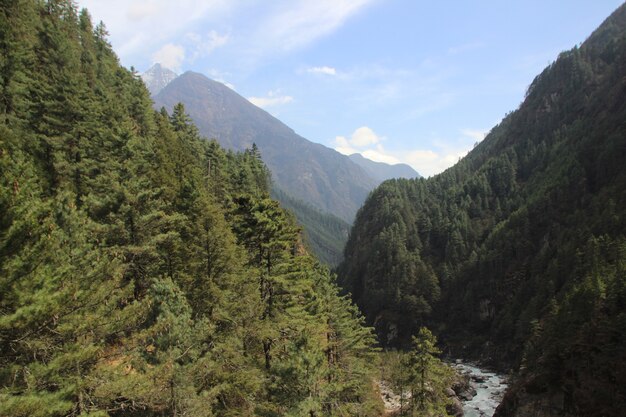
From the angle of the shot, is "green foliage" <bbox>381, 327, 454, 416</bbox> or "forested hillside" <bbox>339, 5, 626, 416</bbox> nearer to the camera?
"green foliage" <bbox>381, 327, 454, 416</bbox>

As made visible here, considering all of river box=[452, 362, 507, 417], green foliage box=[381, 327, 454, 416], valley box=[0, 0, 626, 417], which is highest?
valley box=[0, 0, 626, 417]

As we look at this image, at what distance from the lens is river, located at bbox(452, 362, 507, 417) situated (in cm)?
6133

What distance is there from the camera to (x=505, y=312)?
353ft

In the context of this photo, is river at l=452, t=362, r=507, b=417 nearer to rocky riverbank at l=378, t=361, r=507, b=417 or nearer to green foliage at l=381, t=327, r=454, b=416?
rocky riverbank at l=378, t=361, r=507, b=417

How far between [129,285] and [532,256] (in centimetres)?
12572

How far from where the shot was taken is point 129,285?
1453 cm

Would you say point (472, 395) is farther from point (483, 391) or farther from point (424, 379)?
point (424, 379)

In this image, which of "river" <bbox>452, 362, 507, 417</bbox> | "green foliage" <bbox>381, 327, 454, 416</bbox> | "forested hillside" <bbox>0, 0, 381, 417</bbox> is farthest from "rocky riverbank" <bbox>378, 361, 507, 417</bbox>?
"forested hillside" <bbox>0, 0, 381, 417</bbox>

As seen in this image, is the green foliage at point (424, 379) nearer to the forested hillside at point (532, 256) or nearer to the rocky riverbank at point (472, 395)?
the forested hillside at point (532, 256)

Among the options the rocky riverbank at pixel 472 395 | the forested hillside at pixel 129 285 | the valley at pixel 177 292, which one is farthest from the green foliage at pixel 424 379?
the rocky riverbank at pixel 472 395

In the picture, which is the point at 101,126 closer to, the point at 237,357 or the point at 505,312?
the point at 237,357

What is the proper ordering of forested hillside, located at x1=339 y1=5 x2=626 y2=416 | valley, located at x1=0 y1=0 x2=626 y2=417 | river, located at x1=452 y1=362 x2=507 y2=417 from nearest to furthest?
A: valley, located at x1=0 y1=0 x2=626 y2=417, forested hillside, located at x1=339 y1=5 x2=626 y2=416, river, located at x1=452 y1=362 x2=507 y2=417

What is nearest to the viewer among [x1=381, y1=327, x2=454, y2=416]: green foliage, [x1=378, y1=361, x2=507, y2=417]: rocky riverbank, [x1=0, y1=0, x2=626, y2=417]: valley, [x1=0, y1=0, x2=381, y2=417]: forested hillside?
[x1=0, y1=0, x2=381, y2=417]: forested hillside

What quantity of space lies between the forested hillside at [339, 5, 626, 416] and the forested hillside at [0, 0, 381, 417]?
2536 cm
